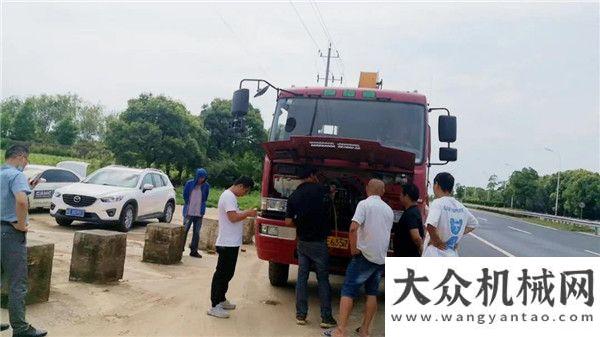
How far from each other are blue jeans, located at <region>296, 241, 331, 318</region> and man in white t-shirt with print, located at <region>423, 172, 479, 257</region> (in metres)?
1.38

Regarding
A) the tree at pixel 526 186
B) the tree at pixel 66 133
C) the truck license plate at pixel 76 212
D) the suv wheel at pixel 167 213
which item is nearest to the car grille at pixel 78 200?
the truck license plate at pixel 76 212

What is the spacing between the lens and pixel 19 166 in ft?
16.2

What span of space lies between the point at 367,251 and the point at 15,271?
3432mm

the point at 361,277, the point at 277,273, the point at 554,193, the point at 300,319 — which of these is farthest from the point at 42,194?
the point at 554,193

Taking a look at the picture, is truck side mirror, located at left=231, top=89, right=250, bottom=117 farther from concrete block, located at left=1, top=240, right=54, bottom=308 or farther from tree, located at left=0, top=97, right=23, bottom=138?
tree, located at left=0, top=97, right=23, bottom=138

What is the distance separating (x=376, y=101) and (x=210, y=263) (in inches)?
175

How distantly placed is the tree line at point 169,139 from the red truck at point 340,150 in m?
9.78

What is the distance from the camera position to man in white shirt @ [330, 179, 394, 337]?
5520 mm

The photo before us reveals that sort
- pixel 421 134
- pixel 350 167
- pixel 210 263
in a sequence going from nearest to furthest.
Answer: pixel 350 167 → pixel 421 134 → pixel 210 263

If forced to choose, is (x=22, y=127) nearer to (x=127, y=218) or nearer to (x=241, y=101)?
(x=127, y=218)

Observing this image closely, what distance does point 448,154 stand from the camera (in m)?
8.13

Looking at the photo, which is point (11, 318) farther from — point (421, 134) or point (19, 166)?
point (421, 134)

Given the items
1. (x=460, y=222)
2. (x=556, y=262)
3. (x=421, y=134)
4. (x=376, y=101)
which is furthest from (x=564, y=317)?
(x=376, y=101)

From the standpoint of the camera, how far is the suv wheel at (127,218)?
12047mm
